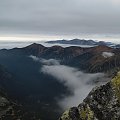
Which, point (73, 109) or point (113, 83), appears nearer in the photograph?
point (113, 83)

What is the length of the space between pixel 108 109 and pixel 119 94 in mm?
2161

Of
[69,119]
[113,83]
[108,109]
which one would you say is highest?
[113,83]

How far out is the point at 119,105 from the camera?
33.7 metres

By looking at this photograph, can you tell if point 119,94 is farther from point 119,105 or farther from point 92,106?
point 92,106

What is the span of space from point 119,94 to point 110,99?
3.90 ft

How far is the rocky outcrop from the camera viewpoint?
3375cm

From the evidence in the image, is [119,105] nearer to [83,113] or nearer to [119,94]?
[119,94]

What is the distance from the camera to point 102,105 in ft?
114

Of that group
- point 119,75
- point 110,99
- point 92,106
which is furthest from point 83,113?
point 119,75

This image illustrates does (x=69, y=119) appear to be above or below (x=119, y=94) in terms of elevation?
below

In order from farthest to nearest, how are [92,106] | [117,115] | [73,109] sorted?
[73,109], [92,106], [117,115]

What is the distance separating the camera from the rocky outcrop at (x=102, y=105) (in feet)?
111

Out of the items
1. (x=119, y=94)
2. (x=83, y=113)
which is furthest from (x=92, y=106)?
(x=119, y=94)

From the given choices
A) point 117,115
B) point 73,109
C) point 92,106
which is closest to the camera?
point 117,115
